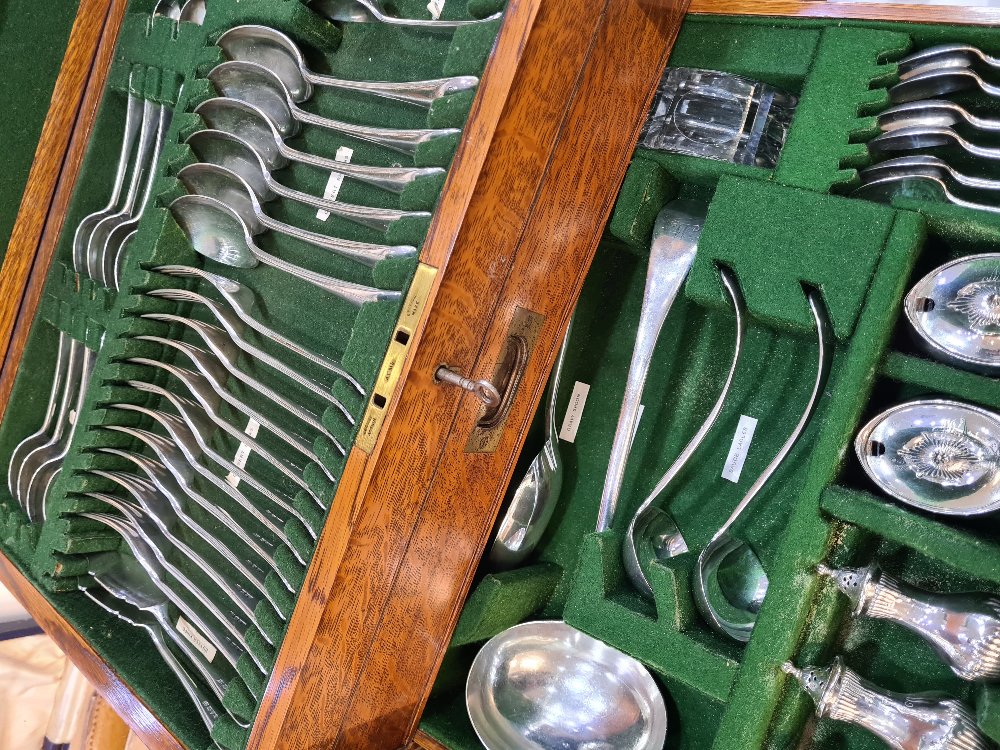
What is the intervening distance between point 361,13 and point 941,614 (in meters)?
1.15

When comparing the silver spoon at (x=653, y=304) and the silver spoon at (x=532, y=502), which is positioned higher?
the silver spoon at (x=653, y=304)

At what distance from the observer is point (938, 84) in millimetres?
948

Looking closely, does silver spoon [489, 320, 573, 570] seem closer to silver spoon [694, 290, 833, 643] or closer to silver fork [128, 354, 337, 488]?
silver spoon [694, 290, 833, 643]

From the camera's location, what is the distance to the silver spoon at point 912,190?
35.6 inches

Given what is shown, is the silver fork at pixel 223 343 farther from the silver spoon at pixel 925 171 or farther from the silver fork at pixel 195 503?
the silver spoon at pixel 925 171

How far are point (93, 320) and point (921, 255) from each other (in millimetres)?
1350

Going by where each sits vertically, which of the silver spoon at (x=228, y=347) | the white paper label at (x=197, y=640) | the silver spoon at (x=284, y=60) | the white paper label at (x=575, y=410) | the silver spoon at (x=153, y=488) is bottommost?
the white paper label at (x=197, y=640)

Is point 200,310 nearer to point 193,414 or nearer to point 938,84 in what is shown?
point 193,414

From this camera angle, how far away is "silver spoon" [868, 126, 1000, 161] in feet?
3.00

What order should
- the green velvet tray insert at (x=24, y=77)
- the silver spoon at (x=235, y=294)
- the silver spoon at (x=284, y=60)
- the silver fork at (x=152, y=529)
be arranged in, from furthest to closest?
the green velvet tray insert at (x=24, y=77) → the silver fork at (x=152, y=529) → the silver spoon at (x=235, y=294) → the silver spoon at (x=284, y=60)

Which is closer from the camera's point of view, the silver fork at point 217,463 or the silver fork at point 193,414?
the silver fork at point 217,463

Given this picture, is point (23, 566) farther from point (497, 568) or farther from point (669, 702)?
point (669, 702)

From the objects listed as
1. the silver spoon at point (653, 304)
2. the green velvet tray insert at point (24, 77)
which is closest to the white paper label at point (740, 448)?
the silver spoon at point (653, 304)

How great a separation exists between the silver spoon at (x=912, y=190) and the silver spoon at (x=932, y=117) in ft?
0.20
